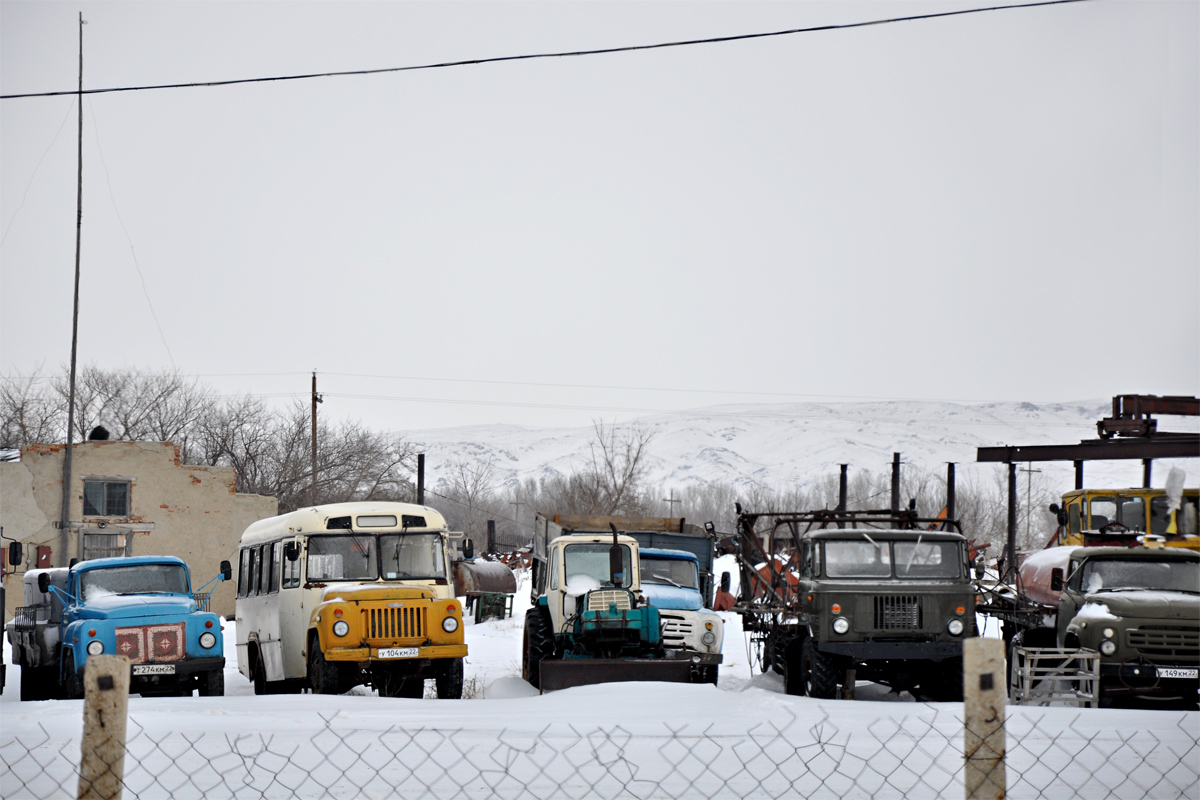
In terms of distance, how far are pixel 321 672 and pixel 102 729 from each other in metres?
10.1

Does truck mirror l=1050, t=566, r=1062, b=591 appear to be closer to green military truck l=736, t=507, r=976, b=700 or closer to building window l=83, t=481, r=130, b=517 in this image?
green military truck l=736, t=507, r=976, b=700

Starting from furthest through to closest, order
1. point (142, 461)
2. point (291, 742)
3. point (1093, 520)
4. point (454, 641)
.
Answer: point (142, 461) < point (1093, 520) < point (454, 641) < point (291, 742)

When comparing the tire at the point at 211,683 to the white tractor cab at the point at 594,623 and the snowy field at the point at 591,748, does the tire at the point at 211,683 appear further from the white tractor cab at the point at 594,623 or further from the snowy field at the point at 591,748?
the white tractor cab at the point at 594,623

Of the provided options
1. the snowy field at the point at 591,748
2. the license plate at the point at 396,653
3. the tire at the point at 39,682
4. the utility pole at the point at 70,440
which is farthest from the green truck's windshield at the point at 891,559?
the utility pole at the point at 70,440

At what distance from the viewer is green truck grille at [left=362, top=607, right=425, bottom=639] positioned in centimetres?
1382

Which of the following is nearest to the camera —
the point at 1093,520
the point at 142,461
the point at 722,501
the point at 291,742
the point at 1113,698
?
the point at 291,742

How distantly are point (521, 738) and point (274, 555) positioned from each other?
330 inches

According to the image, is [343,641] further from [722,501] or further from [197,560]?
[722,501]

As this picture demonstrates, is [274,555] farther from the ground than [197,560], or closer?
farther from the ground

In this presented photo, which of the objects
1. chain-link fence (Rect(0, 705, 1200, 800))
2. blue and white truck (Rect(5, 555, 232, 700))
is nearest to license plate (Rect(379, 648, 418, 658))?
blue and white truck (Rect(5, 555, 232, 700))

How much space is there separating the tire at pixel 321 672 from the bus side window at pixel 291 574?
1.02 meters

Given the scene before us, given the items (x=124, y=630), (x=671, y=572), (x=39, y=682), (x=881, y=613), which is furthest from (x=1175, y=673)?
(x=39, y=682)

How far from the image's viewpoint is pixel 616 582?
15.1 m

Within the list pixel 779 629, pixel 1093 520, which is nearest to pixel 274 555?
pixel 779 629
